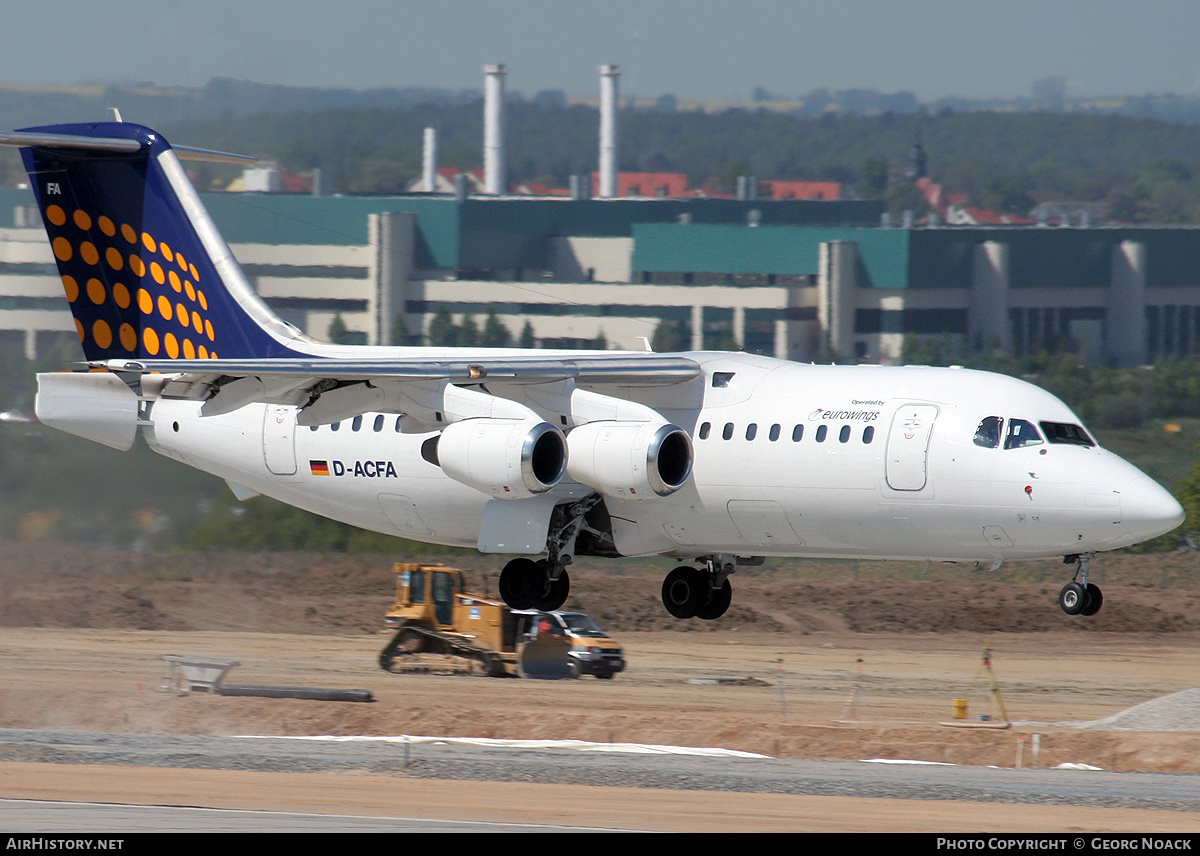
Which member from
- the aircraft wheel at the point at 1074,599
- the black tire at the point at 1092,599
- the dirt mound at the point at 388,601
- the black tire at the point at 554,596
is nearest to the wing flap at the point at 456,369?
the black tire at the point at 554,596

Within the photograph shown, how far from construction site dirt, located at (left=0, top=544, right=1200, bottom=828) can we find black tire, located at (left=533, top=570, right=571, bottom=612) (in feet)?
11.6

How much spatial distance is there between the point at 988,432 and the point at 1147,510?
79.7 inches

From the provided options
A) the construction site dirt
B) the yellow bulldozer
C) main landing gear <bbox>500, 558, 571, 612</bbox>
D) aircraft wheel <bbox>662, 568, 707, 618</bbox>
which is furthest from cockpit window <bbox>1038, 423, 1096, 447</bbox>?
the yellow bulldozer

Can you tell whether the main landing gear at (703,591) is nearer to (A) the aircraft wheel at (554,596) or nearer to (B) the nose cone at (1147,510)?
(A) the aircraft wheel at (554,596)

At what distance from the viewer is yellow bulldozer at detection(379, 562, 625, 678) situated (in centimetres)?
3098

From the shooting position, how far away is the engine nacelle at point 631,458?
20.8m

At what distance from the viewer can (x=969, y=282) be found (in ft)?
284

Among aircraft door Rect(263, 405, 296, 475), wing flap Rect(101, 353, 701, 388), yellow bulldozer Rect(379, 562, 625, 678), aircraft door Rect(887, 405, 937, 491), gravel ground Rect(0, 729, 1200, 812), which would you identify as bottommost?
yellow bulldozer Rect(379, 562, 625, 678)

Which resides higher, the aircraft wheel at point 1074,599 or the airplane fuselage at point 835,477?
the airplane fuselage at point 835,477

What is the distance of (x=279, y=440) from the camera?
79.1 feet

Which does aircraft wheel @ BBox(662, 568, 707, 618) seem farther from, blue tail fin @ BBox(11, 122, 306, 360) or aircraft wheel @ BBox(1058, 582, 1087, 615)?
blue tail fin @ BBox(11, 122, 306, 360)

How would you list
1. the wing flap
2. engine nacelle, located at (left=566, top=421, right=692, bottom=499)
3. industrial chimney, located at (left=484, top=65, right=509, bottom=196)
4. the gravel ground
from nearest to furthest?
the gravel ground, the wing flap, engine nacelle, located at (left=566, top=421, right=692, bottom=499), industrial chimney, located at (left=484, top=65, right=509, bottom=196)

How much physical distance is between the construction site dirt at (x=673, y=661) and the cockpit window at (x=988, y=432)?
14.3ft

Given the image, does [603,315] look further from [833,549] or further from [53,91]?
[833,549]
